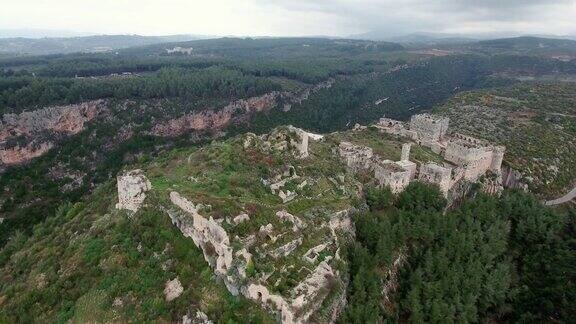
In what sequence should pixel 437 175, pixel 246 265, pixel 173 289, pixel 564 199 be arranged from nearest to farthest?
pixel 246 265, pixel 173 289, pixel 437 175, pixel 564 199

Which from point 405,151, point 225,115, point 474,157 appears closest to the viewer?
point 405,151

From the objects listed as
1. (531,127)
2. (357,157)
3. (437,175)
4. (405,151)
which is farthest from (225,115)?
(437,175)

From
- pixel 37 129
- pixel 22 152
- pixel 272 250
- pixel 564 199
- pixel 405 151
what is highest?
pixel 272 250

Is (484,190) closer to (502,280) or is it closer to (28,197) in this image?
(502,280)

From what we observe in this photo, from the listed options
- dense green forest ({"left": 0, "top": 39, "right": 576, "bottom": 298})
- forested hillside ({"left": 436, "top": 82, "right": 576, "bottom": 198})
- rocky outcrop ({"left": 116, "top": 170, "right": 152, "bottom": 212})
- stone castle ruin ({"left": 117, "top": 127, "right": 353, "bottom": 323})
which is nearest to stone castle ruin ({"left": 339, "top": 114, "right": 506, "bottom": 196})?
forested hillside ({"left": 436, "top": 82, "right": 576, "bottom": 198})

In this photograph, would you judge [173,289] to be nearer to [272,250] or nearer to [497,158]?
[272,250]

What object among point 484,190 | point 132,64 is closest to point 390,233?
point 484,190

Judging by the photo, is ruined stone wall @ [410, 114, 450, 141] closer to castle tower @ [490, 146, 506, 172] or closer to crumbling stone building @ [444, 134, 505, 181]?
crumbling stone building @ [444, 134, 505, 181]
